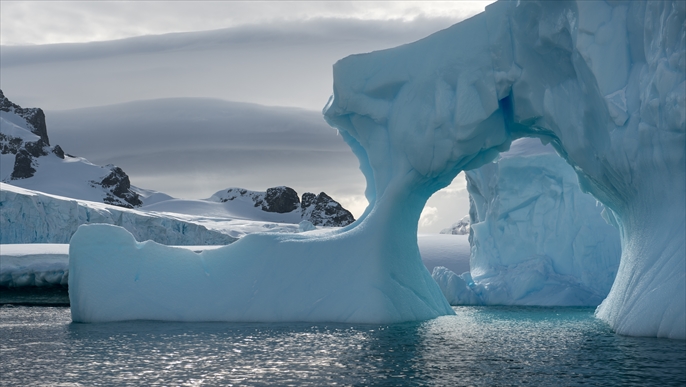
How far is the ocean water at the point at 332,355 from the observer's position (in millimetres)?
7270

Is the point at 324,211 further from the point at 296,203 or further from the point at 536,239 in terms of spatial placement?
the point at 536,239

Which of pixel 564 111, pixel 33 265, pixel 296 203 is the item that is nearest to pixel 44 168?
pixel 296 203

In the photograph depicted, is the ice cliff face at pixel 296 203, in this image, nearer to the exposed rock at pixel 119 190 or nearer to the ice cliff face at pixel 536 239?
the exposed rock at pixel 119 190

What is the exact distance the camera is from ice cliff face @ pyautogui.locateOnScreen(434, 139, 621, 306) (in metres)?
20.3

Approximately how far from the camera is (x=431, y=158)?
14.0 meters

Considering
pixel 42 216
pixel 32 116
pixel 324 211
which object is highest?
pixel 32 116

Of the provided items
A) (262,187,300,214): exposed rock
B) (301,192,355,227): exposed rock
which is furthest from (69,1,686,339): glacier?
(262,187,300,214): exposed rock

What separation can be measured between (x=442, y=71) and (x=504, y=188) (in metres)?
8.73

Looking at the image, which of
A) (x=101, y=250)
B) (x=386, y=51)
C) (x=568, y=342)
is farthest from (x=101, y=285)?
(x=568, y=342)

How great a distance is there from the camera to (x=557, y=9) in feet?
40.5

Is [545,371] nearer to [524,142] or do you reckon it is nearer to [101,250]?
[101,250]

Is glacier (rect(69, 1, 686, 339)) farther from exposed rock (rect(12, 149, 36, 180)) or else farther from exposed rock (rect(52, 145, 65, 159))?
exposed rock (rect(52, 145, 65, 159))

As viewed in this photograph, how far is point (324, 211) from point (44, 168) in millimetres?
36926

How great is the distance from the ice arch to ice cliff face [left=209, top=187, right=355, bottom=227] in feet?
283
